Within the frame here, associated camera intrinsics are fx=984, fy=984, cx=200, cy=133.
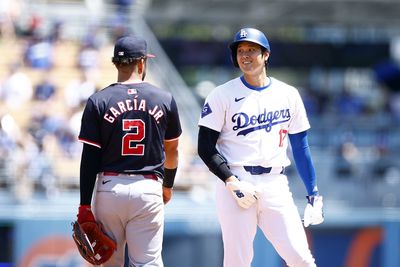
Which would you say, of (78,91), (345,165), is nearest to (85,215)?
(78,91)

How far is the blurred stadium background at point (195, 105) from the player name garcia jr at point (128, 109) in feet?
22.7

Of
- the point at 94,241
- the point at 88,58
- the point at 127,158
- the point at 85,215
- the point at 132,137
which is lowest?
the point at 94,241

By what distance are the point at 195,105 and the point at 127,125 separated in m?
10.5

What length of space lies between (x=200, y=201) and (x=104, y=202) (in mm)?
8100

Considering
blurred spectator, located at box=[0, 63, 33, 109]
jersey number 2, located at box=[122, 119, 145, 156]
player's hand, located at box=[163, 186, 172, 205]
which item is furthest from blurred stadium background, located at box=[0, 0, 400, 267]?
jersey number 2, located at box=[122, 119, 145, 156]

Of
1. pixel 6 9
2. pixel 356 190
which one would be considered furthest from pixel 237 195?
pixel 6 9

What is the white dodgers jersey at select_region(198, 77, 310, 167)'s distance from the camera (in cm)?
590

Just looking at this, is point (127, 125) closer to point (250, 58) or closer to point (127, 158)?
point (127, 158)

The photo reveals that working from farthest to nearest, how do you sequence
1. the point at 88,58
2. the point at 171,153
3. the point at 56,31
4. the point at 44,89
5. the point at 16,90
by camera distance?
the point at 56,31 < the point at 88,58 < the point at 44,89 < the point at 16,90 < the point at 171,153

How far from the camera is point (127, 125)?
5527mm

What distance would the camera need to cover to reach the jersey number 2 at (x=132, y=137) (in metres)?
5.53

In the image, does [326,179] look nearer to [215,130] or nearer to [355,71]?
[215,130]

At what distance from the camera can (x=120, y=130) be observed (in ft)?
18.1

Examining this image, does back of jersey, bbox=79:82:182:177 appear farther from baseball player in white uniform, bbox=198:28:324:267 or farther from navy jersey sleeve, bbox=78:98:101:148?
baseball player in white uniform, bbox=198:28:324:267
